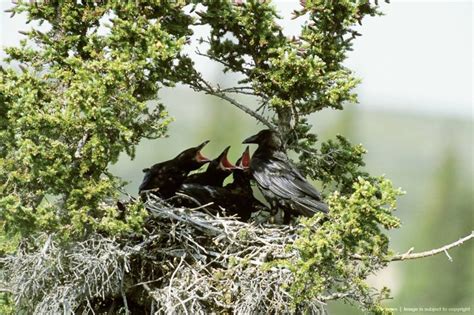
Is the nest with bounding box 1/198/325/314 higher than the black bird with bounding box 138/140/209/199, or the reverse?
the black bird with bounding box 138/140/209/199

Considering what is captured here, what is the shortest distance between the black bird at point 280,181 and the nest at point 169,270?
0.17 metres

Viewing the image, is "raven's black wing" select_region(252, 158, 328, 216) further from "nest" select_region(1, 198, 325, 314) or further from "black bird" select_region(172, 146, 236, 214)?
"black bird" select_region(172, 146, 236, 214)

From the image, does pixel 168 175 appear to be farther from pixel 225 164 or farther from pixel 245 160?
pixel 245 160

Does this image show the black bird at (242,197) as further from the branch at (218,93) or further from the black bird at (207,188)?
the branch at (218,93)

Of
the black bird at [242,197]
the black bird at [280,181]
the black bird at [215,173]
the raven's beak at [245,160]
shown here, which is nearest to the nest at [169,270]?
the black bird at [280,181]

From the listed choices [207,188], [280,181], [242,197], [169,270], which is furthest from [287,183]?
[169,270]

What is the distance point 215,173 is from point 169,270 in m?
0.94

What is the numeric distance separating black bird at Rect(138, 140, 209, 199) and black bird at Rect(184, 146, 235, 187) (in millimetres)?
145

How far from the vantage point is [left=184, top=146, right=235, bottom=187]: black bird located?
6.05m

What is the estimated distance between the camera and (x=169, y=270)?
5422mm

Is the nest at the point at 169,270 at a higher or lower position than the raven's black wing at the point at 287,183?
lower

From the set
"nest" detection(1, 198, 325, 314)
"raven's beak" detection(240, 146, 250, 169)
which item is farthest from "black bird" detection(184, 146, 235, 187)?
"nest" detection(1, 198, 325, 314)

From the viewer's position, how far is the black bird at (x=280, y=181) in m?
5.48

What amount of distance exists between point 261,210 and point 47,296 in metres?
1.66
